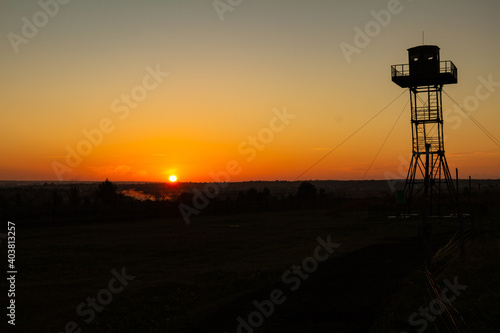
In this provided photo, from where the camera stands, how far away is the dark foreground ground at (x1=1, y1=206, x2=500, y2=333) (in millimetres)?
11578

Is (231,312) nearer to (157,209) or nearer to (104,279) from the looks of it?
(104,279)

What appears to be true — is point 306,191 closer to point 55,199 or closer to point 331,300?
point 55,199

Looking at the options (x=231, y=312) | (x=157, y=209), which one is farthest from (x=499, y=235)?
(x=157, y=209)

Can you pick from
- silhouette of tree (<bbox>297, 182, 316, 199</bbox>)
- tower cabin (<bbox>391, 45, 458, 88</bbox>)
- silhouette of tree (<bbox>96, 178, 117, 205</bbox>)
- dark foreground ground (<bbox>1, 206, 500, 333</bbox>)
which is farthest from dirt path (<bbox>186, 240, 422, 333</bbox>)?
silhouette of tree (<bbox>297, 182, 316, 199</bbox>)

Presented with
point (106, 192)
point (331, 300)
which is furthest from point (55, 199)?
point (331, 300)

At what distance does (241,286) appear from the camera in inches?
624

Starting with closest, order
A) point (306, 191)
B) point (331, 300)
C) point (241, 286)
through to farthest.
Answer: point (331, 300), point (241, 286), point (306, 191)

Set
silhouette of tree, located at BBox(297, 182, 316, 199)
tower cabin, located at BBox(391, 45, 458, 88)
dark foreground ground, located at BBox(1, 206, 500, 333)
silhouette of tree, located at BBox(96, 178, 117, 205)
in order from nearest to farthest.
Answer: dark foreground ground, located at BBox(1, 206, 500, 333), tower cabin, located at BBox(391, 45, 458, 88), silhouette of tree, located at BBox(96, 178, 117, 205), silhouette of tree, located at BBox(297, 182, 316, 199)

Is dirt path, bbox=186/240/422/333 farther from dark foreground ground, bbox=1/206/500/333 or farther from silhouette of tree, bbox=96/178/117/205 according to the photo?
silhouette of tree, bbox=96/178/117/205

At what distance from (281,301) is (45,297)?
6.95 metres

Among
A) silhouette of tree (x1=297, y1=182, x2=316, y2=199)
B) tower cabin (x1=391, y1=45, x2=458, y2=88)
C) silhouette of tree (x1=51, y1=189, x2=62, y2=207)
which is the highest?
tower cabin (x1=391, y1=45, x2=458, y2=88)


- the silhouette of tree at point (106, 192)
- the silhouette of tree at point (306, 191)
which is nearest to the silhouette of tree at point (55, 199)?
the silhouette of tree at point (106, 192)

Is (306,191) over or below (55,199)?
over

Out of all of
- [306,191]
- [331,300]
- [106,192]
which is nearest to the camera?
[331,300]
